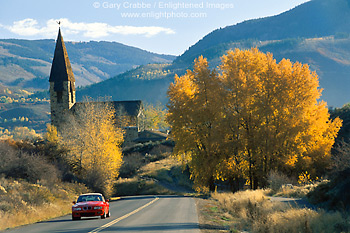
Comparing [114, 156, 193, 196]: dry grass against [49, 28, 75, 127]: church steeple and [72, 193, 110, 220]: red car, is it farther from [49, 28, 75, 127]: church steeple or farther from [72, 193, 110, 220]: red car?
[72, 193, 110, 220]: red car

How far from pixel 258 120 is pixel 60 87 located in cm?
6873

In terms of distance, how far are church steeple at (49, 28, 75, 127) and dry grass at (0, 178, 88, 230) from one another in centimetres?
6321

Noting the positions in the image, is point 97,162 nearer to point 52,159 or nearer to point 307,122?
point 52,159

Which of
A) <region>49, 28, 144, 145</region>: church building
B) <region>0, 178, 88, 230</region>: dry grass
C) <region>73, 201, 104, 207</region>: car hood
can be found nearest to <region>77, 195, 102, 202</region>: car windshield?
<region>73, 201, 104, 207</region>: car hood

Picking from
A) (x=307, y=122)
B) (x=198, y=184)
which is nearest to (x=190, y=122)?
(x=198, y=184)

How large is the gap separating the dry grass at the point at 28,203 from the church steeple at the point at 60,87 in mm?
63206

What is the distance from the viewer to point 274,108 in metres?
39.6

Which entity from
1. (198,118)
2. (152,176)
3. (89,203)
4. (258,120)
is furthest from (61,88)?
(89,203)

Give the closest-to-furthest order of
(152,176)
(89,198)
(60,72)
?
1. (89,198)
2. (152,176)
3. (60,72)

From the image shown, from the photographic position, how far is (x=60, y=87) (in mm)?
99438

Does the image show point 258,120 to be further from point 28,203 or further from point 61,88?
point 61,88

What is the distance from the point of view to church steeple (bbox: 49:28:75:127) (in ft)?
324

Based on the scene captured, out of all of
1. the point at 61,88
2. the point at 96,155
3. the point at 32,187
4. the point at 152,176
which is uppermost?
the point at 61,88

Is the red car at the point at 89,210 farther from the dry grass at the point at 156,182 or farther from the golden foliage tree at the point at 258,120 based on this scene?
the dry grass at the point at 156,182
